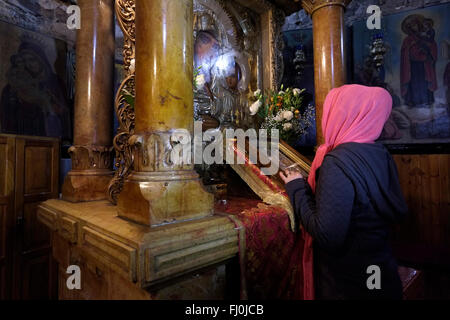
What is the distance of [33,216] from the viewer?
3.94 m

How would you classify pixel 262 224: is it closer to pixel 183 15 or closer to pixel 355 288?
pixel 355 288

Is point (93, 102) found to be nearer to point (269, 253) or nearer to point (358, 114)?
point (269, 253)

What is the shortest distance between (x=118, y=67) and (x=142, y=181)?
503cm

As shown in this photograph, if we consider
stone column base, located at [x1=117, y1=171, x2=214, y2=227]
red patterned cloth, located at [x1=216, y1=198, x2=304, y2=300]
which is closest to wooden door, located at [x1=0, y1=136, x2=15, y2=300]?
stone column base, located at [x1=117, y1=171, x2=214, y2=227]

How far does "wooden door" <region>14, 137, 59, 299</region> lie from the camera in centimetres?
374

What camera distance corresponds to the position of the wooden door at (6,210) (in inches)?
140

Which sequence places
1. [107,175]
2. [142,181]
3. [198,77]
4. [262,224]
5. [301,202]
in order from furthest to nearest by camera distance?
[198,77] < [107,175] < [262,224] < [301,202] < [142,181]

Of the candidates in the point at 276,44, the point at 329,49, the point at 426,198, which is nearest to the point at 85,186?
the point at 329,49

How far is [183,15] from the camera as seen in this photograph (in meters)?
1.48

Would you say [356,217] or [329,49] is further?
[329,49]

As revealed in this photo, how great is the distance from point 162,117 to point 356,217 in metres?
1.21

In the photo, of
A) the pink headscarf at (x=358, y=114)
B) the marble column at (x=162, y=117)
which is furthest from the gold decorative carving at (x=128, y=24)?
the pink headscarf at (x=358, y=114)

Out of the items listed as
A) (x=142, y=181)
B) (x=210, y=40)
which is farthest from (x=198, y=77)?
(x=142, y=181)
